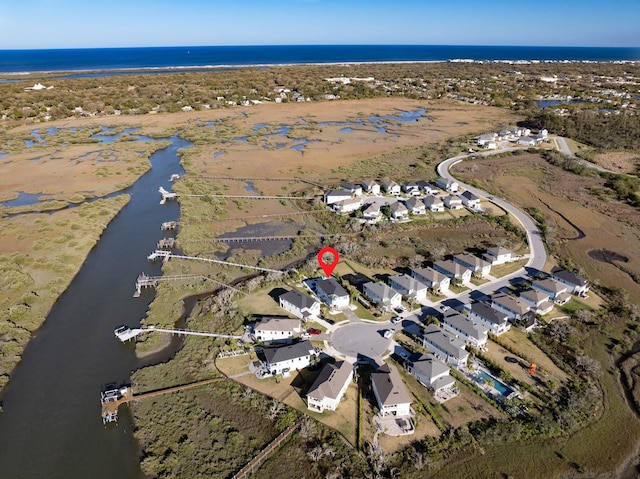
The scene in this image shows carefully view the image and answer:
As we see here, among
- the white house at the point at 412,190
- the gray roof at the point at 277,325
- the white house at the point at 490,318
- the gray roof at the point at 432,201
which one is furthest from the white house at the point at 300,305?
the white house at the point at 412,190

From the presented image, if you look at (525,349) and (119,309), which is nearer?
(525,349)

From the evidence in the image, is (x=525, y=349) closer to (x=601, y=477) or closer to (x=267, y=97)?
(x=601, y=477)

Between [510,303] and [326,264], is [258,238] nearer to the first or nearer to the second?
[326,264]

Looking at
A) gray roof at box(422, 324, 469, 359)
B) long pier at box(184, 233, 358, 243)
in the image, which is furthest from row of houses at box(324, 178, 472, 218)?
gray roof at box(422, 324, 469, 359)

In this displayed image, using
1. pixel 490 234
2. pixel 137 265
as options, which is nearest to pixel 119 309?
pixel 137 265

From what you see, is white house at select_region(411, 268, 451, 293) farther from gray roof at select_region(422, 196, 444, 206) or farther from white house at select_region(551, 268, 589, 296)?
gray roof at select_region(422, 196, 444, 206)

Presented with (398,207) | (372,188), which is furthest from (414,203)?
(372,188)
